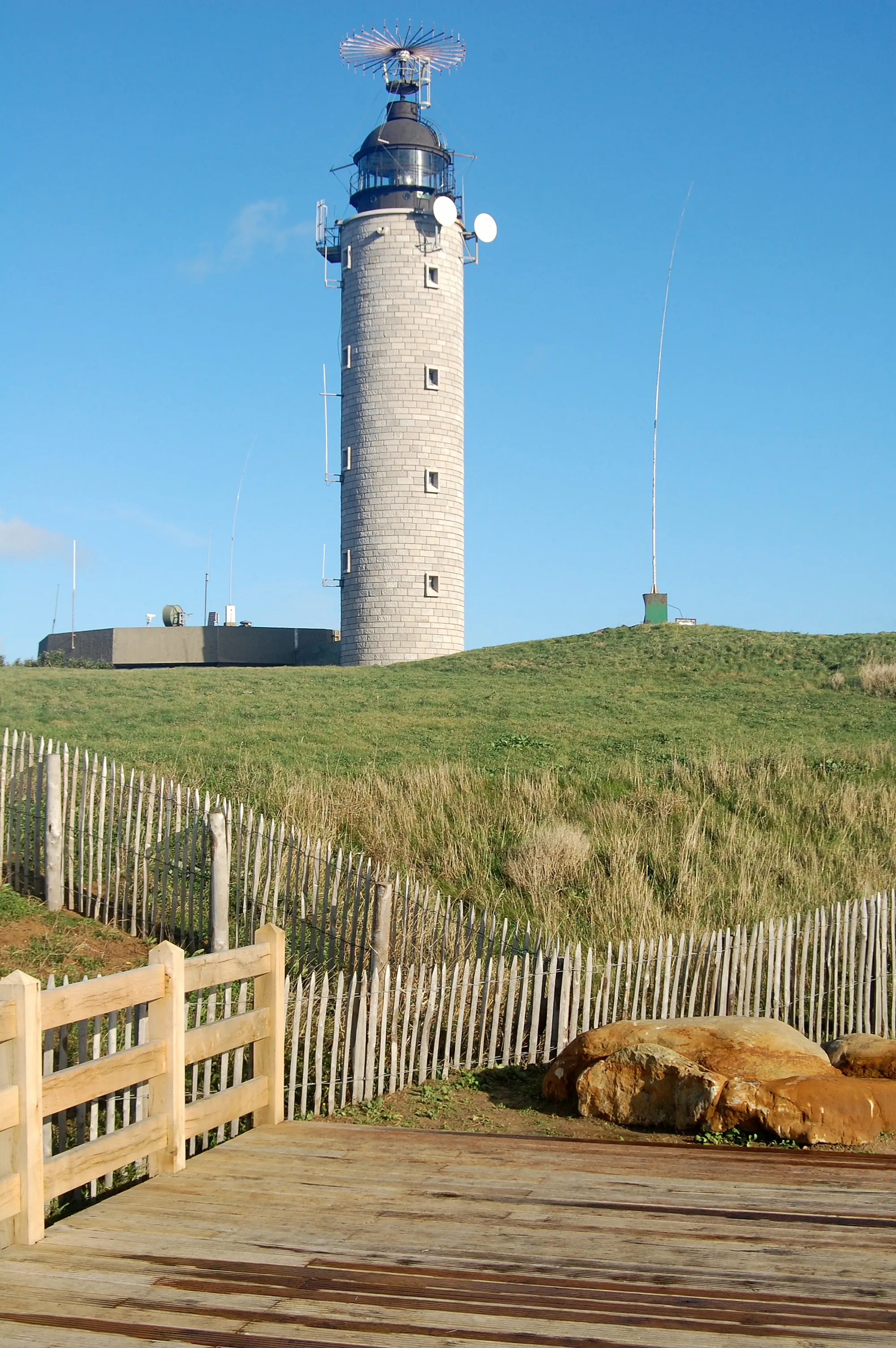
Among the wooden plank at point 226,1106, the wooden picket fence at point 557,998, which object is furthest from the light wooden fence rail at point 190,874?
the wooden plank at point 226,1106

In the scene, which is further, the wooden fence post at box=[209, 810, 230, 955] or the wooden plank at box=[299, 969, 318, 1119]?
the wooden fence post at box=[209, 810, 230, 955]

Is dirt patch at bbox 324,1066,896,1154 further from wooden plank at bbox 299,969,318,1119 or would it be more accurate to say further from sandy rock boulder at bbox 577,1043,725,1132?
wooden plank at bbox 299,969,318,1119

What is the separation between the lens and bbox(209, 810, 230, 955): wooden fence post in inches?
415

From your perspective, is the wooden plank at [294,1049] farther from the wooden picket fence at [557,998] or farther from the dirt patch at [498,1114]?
the dirt patch at [498,1114]

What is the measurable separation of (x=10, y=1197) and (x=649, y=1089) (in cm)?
445

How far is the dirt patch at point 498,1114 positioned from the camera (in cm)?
771

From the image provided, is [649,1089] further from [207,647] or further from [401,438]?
[207,647]

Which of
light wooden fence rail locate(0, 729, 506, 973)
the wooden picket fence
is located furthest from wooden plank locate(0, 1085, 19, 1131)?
light wooden fence rail locate(0, 729, 506, 973)

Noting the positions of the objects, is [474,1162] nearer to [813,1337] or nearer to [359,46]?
[813,1337]

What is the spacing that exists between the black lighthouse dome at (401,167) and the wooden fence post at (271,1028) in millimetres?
43624

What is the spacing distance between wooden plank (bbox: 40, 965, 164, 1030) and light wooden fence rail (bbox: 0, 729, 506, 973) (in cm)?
447

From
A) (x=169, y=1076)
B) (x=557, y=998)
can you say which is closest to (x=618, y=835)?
(x=557, y=998)

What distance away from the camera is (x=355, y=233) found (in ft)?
150

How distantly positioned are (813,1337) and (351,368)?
43.9 meters
